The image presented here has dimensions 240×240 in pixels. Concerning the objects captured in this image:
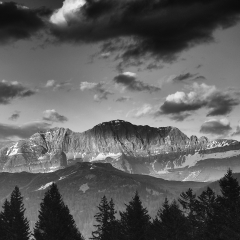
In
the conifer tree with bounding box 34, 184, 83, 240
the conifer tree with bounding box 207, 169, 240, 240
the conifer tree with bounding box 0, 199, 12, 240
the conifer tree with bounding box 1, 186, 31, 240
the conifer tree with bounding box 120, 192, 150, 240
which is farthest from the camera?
the conifer tree with bounding box 0, 199, 12, 240

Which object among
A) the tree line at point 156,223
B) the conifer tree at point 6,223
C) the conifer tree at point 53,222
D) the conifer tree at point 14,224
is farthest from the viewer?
the conifer tree at point 6,223

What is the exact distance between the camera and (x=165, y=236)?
72.4m

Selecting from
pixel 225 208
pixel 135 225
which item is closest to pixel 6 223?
pixel 135 225

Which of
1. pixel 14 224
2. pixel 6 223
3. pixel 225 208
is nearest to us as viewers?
pixel 225 208

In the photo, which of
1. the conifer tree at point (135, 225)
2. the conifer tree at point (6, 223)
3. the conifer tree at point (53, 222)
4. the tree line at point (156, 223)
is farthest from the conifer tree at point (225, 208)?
the conifer tree at point (6, 223)

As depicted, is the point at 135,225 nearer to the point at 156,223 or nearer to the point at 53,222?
the point at 156,223

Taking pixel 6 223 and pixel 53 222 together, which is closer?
pixel 53 222

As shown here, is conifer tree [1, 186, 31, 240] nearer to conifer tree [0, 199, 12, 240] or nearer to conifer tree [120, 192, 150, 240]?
conifer tree [0, 199, 12, 240]

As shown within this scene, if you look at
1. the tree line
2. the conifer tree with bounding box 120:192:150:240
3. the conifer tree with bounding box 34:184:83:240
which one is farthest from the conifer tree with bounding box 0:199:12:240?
the conifer tree with bounding box 120:192:150:240

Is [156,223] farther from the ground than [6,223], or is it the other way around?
[6,223]

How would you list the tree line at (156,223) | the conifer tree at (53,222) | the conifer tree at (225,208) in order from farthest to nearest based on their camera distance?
the conifer tree at (53,222), the tree line at (156,223), the conifer tree at (225,208)

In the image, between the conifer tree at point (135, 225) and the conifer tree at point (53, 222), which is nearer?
the conifer tree at point (53, 222)

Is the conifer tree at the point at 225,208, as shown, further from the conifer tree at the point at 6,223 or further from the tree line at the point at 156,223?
the conifer tree at the point at 6,223

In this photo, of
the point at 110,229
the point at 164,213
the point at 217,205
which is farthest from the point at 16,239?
the point at 217,205
